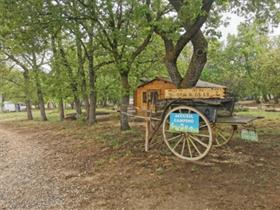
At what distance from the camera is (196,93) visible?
24.0ft

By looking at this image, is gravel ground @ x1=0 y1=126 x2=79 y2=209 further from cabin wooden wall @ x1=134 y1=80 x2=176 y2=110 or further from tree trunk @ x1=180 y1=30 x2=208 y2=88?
cabin wooden wall @ x1=134 y1=80 x2=176 y2=110

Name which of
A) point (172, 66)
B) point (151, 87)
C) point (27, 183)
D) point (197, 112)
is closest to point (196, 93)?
point (197, 112)

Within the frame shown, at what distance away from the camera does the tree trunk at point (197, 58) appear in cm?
992

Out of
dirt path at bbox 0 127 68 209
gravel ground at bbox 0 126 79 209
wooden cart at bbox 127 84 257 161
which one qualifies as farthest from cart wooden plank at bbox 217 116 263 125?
dirt path at bbox 0 127 68 209

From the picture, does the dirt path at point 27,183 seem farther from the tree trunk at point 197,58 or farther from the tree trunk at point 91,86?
the tree trunk at point 91,86

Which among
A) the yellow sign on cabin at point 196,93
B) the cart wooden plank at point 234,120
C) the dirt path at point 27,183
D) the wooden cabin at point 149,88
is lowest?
the dirt path at point 27,183

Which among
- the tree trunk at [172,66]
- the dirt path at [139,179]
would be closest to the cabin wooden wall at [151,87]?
the tree trunk at [172,66]

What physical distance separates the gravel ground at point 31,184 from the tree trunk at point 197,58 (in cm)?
510

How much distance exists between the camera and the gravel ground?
5.94 metres

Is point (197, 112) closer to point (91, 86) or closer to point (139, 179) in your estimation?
point (139, 179)

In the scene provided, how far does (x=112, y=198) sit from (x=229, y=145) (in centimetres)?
522

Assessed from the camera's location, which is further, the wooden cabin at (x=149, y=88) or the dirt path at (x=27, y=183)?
the wooden cabin at (x=149, y=88)

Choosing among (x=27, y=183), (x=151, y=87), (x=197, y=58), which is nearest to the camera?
(x=27, y=183)

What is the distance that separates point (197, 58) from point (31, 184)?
20.4ft
